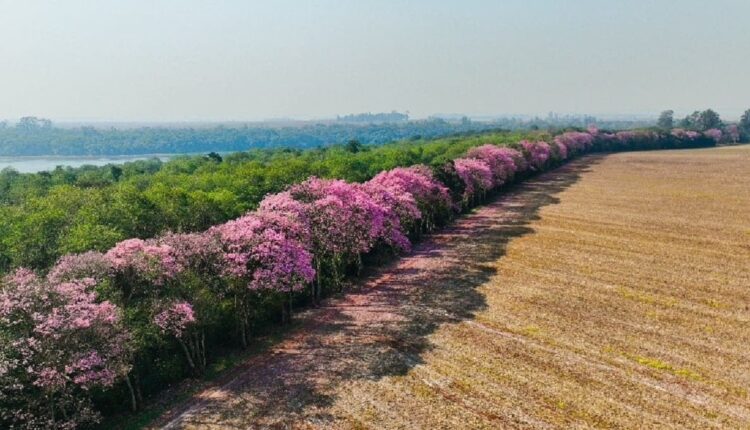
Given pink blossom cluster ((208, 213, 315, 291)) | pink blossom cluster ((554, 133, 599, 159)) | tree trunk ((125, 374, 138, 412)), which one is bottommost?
tree trunk ((125, 374, 138, 412))

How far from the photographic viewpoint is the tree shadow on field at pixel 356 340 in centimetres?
2780

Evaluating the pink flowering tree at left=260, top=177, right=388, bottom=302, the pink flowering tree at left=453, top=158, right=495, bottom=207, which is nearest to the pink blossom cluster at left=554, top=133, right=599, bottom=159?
the pink flowering tree at left=453, top=158, right=495, bottom=207

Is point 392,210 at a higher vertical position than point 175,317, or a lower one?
higher

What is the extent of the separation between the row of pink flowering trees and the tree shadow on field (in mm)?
3191

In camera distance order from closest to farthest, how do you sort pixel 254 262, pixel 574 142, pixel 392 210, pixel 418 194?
1. pixel 254 262
2. pixel 392 210
3. pixel 418 194
4. pixel 574 142

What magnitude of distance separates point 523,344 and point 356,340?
1215 centimetres

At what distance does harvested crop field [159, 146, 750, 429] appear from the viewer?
2716cm

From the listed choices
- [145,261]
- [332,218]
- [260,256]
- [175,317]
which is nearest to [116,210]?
[145,261]

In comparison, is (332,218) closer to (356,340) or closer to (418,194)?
(356,340)

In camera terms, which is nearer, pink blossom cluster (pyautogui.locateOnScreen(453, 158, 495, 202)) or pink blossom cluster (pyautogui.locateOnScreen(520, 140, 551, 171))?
pink blossom cluster (pyautogui.locateOnScreen(453, 158, 495, 202))

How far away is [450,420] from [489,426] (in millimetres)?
2055

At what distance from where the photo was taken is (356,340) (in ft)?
120

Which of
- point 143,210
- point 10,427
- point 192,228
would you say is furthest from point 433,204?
point 10,427

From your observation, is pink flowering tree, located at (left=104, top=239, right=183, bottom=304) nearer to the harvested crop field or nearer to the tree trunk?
the tree trunk
